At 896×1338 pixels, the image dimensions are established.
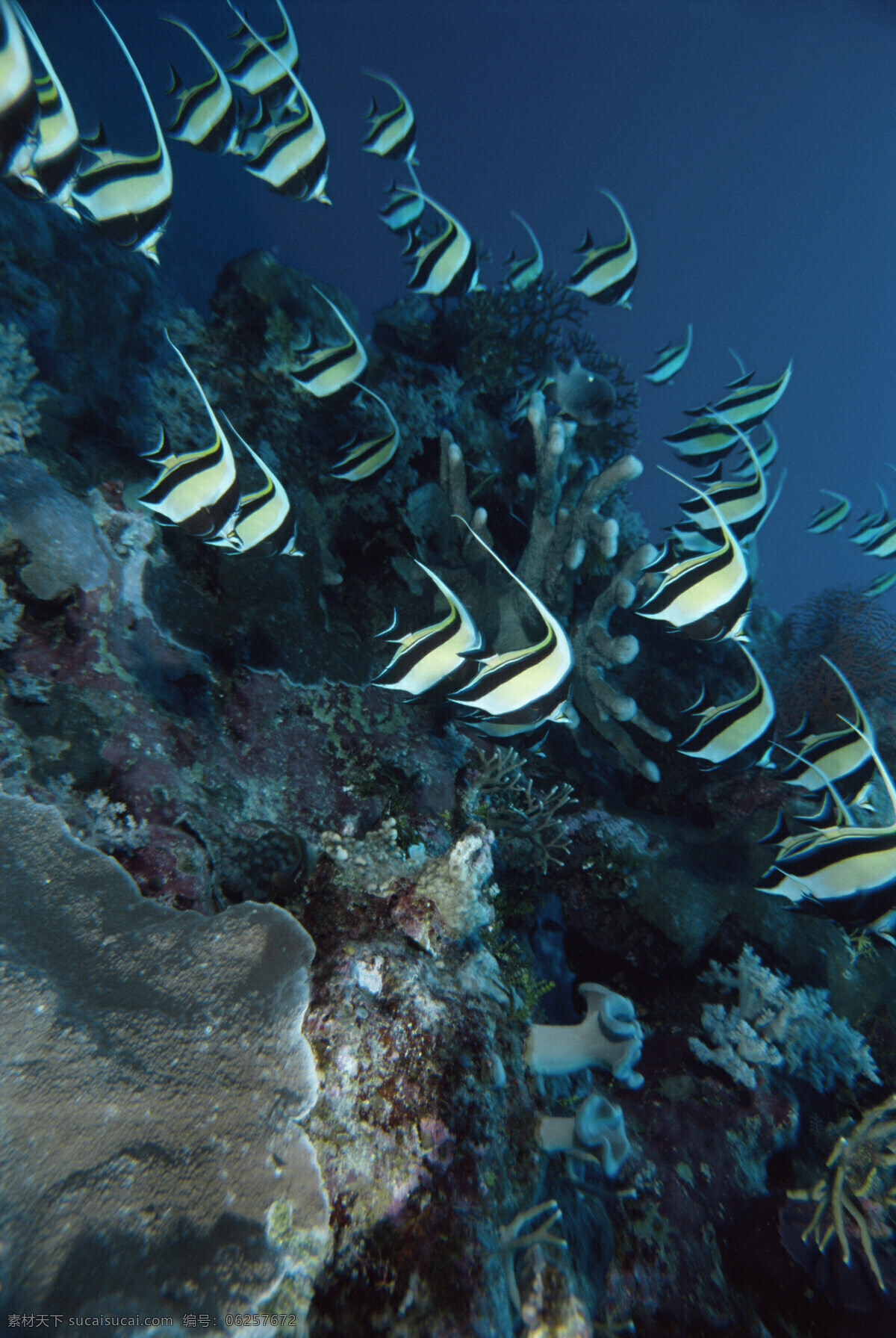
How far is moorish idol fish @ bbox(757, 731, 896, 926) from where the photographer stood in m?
2.27

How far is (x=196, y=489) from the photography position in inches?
87.7

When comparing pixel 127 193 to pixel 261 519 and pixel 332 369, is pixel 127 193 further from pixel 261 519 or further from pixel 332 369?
pixel 261 519

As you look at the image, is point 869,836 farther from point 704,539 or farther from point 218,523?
point 218,523

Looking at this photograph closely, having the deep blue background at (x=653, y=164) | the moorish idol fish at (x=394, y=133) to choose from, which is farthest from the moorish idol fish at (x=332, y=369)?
the deep blue background at (x=653, y=164)

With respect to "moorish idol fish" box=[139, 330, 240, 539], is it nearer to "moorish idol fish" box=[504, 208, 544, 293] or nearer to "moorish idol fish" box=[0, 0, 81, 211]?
"moorish idol fish" box=[0, 0, 81, 211]

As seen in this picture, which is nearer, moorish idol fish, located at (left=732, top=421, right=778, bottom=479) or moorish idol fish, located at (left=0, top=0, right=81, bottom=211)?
moorish idol fish, located at (left=0, top=0, right=81, bottom=211)

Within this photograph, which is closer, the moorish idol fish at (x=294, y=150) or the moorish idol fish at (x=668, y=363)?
the moorish idol fish at (x=294, y=150)

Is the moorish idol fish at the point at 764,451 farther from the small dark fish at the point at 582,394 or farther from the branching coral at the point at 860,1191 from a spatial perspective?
the branching coral at the point at 860,1191

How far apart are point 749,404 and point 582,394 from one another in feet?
4.67

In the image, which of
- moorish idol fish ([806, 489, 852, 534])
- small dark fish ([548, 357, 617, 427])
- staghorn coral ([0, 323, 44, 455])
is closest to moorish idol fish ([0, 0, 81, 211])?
staghorn coral ([0, 323, 44, 455])

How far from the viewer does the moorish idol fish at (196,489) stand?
7.30 feet

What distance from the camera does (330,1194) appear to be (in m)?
1.45

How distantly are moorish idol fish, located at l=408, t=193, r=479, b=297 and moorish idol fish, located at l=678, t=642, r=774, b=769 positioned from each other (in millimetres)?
3328

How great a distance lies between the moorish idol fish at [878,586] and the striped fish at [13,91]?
7.42 m
